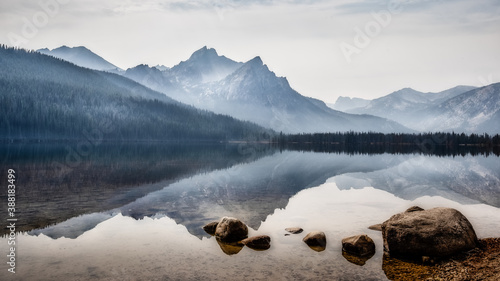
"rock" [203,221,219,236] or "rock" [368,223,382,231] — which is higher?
"rock" [203,221,219,236]

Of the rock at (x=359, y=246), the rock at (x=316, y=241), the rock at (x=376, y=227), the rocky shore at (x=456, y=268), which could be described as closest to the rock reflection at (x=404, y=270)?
the rocky shore at (x=456, y=268)

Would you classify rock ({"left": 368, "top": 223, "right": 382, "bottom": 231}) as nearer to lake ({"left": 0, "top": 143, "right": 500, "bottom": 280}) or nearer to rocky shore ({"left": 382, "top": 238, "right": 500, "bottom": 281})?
lake ({"left": 0, "top": 143, "right": 500, "bottom": 280})

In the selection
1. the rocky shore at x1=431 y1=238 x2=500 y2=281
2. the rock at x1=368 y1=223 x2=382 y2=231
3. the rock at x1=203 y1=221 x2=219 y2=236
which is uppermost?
the rocky shore at x1=431 y1=238 x2=500 y2=281

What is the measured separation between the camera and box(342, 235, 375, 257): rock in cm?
1733

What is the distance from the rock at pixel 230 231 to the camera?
1964 centimetres

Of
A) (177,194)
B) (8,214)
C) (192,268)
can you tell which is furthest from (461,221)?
(8,214)

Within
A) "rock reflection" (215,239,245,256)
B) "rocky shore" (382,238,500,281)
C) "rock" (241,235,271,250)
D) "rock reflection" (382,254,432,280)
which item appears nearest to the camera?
"rocky shore" (382,238,500,281)

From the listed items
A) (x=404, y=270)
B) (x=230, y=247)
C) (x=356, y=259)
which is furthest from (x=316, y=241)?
(x=404, y=270)

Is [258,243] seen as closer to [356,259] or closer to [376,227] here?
[356,259]

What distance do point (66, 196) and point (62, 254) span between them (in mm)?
18141

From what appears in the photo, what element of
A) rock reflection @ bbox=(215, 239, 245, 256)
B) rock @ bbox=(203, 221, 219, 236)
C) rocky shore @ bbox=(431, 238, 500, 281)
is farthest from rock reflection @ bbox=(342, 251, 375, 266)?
rock @ bbox=(203, 221, 219, 236)

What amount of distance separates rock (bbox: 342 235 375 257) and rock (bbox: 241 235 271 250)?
4.16 metres

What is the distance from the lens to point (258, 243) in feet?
61.1

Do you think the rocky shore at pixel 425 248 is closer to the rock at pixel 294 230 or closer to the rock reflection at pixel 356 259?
the rock reflection at pixel 356 259
